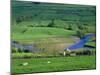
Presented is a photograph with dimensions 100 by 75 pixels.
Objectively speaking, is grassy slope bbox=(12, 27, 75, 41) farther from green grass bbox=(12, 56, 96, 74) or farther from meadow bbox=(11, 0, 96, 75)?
green grass bbox=(12, 56, 96, 74)

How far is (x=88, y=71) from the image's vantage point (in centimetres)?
265

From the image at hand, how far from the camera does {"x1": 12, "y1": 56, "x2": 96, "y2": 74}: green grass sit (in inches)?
93.5

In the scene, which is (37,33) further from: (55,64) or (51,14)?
(55,64)

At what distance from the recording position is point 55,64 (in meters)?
2.50

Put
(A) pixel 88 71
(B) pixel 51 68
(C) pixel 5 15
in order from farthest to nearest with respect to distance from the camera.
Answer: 1. (A) pixel 88 71
2. (B) pixel 51 68
3. (C) pixel 5 15

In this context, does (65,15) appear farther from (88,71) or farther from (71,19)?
(88,71)

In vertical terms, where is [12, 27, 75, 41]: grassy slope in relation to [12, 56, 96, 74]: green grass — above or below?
above

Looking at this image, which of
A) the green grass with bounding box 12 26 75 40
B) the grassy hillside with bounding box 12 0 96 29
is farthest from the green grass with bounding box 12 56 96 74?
the grassy hillside with bounding box 12 0 96 29

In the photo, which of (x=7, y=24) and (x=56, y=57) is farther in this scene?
(x=56, y=57)

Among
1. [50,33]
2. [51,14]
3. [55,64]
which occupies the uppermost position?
[51,14]

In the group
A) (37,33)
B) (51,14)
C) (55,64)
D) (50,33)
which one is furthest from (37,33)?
(55,64)

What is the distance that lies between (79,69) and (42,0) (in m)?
0.86

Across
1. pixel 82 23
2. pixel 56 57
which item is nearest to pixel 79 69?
pixel 56 57

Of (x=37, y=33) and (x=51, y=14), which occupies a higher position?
(x=51, y=14)
